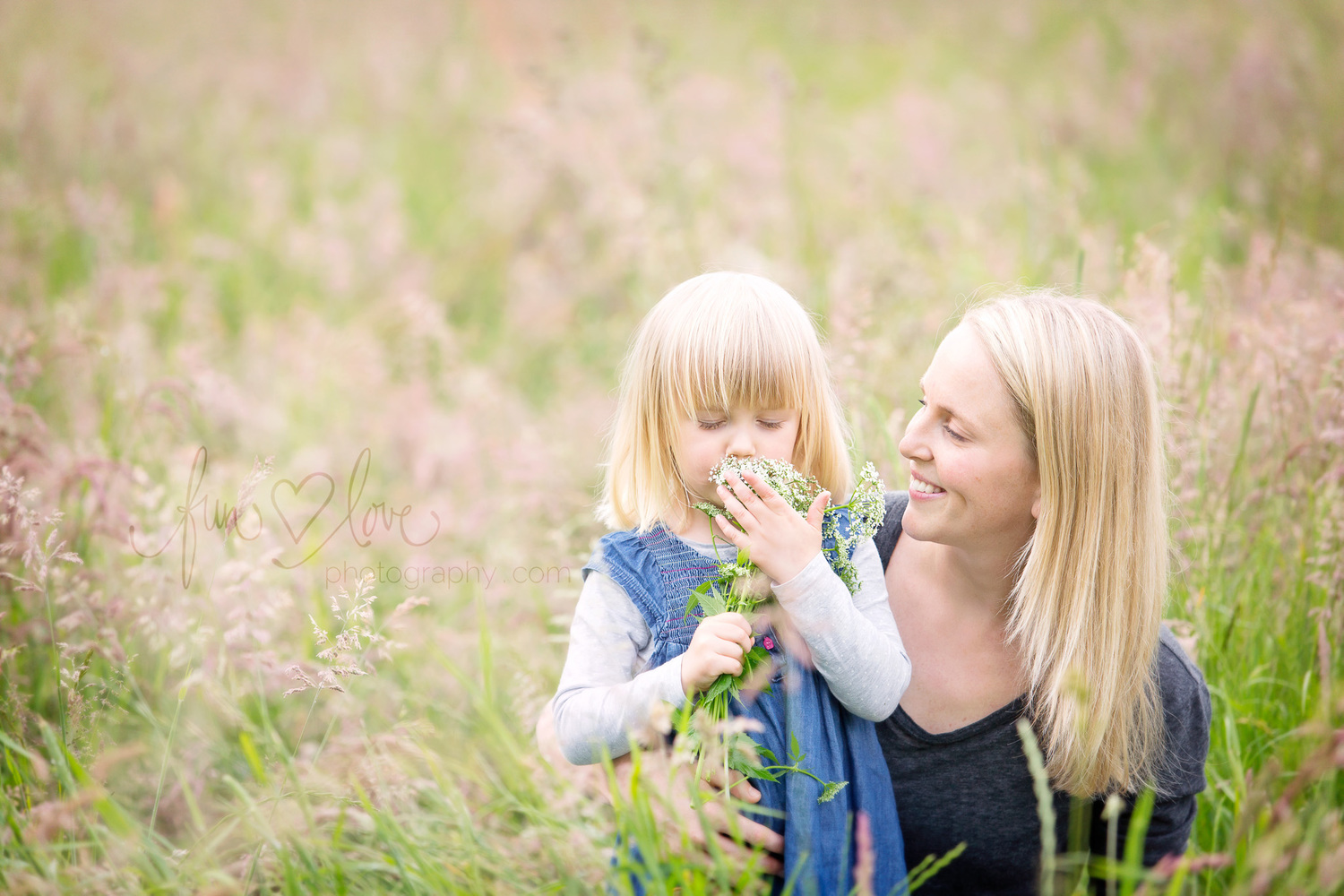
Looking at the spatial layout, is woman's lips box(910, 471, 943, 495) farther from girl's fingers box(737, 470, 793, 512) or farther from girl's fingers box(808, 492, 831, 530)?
girl's fingers box(737, 470, 793, 512)

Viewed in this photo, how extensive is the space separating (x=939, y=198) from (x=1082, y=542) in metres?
4.81

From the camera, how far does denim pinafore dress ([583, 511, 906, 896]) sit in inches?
70.0

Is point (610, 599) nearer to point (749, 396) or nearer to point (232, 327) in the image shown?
point (749, 396)

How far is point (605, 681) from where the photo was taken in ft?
6.27

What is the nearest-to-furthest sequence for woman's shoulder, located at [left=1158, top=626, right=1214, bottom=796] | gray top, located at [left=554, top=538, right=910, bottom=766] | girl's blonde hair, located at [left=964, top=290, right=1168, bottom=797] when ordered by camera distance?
gray top, located at [left=554, top=538, right=910, bottom=766], girl's blonde hair, located at [left=964, top=290, right=1168, bottom=797], woman's shoulder, located at [left=1158, top=626, right=1214, bottom=796]

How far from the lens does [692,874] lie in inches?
63.2

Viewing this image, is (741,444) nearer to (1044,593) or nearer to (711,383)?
(711,383)

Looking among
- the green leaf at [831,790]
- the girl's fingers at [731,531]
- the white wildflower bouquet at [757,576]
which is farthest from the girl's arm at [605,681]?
the green leaf at [831,790]

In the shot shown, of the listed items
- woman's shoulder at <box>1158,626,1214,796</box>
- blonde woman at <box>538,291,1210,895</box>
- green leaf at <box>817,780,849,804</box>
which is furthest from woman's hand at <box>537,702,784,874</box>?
woman's shoulder at <box>1158,626,1214,796</box>

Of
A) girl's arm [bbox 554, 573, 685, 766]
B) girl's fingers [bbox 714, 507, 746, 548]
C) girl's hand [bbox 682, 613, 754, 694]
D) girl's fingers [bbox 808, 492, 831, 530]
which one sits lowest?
girl's arm [bbox 554, 573, 685, 766]

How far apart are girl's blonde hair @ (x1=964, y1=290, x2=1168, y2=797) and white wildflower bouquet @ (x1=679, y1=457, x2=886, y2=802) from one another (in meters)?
0.37

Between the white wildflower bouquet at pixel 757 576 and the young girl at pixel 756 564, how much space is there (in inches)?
1.6

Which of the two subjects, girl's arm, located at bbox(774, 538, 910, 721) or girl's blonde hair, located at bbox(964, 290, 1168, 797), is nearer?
girl's arm, located at bbox(774, 538, 910, 721)

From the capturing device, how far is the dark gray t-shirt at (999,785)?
1.98m
